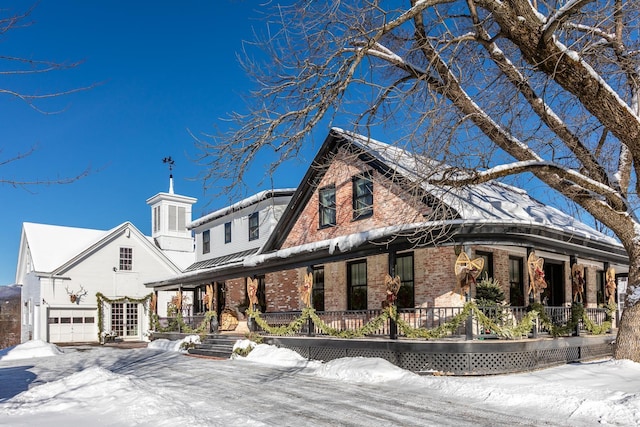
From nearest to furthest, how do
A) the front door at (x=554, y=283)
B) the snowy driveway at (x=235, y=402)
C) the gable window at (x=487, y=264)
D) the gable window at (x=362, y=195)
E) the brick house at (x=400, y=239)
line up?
the snowy driveway at (x=235, y=402)
the brick house at (x=400, y=239)
the gable window at (x=487, y=264)
the gable window at (x=362, y=195)
the front door at (x=554, y=283)

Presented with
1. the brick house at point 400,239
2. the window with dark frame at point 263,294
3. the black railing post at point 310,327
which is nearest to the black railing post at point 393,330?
the brick house at point 400,239

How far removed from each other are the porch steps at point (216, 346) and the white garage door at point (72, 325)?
12.8 metres

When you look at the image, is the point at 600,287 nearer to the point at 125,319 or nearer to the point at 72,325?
the point at 125,319

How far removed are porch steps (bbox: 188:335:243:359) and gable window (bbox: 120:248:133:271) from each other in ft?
44.1

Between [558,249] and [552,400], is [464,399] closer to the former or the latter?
[552,400]

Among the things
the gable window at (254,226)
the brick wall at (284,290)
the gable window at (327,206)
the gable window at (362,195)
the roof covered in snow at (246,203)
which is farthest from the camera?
the gable window at (254,226)

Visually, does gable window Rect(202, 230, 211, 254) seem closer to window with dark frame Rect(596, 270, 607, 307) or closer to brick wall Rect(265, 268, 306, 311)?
brick wall Rect(265, 268, 306, 311)

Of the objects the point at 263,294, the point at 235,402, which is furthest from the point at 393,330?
the point at 263,294

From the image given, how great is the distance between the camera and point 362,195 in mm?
17734

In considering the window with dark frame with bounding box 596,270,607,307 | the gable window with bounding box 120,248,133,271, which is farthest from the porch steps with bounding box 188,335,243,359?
the window with dark frame with bounding box 596,270,607,307

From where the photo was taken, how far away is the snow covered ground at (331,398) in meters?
8.16

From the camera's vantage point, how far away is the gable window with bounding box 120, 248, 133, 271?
3247cm

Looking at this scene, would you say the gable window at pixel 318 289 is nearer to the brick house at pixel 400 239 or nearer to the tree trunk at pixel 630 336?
the brick house at pixel 400 239

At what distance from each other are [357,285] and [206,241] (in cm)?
1329
